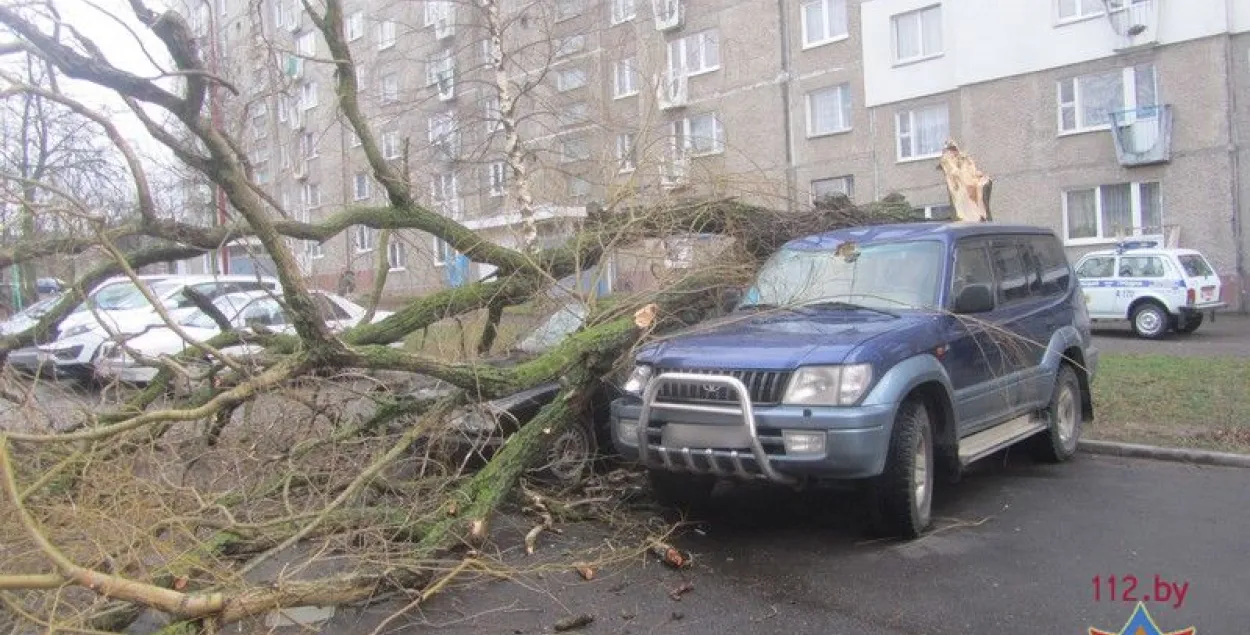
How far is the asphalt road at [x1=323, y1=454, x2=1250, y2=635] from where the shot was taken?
4.53 m

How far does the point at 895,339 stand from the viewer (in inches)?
219

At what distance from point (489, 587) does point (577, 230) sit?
4027mm

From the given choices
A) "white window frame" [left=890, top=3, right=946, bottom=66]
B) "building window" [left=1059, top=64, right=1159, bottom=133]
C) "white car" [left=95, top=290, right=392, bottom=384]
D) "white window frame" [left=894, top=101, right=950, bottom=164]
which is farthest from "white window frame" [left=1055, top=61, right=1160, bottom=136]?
"white car" [left=95, top=290, right=392, bottom=384]

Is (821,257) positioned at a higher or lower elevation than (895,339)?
higher

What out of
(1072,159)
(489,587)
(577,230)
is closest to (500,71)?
(577,230)

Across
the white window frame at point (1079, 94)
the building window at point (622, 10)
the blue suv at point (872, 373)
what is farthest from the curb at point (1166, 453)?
the building window at point (622, 10)

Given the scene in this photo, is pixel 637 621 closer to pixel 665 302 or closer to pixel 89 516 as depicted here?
pixel 89 516

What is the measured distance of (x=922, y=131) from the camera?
87.5 ft

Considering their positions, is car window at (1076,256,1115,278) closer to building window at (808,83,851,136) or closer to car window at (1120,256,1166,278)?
car window at (1120,256,1166,278)

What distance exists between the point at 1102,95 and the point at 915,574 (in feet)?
71.4

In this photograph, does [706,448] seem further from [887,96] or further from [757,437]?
[887,96]

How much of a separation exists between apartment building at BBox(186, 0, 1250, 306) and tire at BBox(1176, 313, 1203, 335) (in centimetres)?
374

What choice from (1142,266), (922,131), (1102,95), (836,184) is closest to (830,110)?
(836,184)

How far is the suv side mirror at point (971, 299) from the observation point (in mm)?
6199
